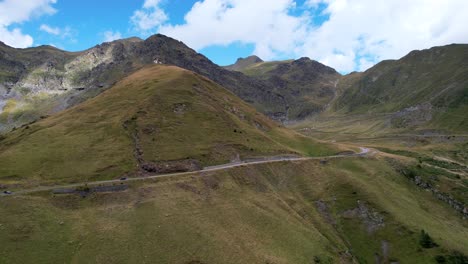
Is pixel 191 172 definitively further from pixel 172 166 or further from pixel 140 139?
pixel 140 139

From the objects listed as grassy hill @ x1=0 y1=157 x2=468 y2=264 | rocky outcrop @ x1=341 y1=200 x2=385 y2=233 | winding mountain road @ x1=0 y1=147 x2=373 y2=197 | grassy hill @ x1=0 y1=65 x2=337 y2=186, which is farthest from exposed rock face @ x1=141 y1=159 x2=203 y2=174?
rocky outcrop @ x1=341 y1=200 x2=385 y2=233

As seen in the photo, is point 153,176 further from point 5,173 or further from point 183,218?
point 5,173

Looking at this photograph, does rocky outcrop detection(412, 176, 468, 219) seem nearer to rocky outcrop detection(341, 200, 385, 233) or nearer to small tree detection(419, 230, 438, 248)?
small tree detection(419, 230, 438, 248)

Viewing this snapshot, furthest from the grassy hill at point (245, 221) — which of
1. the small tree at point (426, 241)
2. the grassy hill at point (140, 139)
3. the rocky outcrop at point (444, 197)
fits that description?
the grassy hill at point (140, 139)

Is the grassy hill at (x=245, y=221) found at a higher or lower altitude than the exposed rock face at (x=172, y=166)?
lower

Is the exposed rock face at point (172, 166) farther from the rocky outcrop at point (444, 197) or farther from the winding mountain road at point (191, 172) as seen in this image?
the rocky outcrop at point (444, 197)

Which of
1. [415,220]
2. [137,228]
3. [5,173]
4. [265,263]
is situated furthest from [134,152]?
[415,220]
